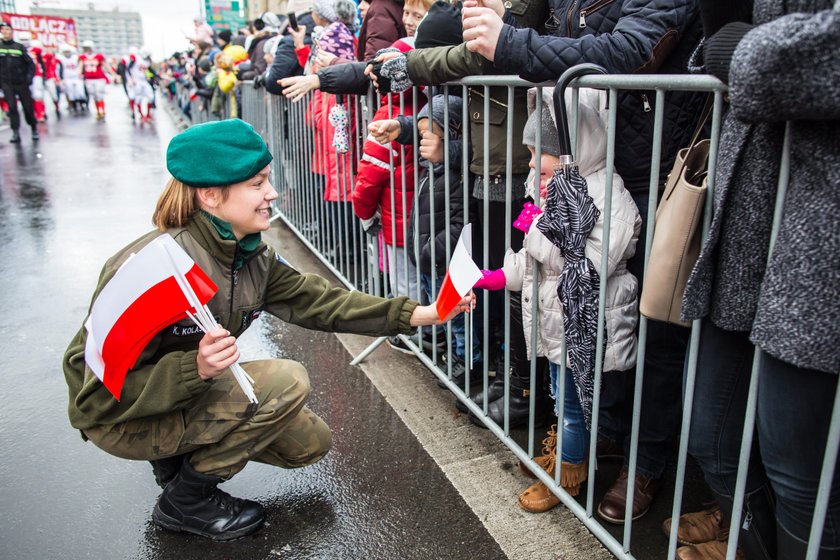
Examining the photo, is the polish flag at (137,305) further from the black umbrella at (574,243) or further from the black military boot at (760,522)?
the black military boot at (760,522)

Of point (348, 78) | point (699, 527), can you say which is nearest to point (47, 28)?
point (348, 78)

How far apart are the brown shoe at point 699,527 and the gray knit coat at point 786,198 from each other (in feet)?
3.28

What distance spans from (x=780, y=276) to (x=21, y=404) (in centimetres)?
369

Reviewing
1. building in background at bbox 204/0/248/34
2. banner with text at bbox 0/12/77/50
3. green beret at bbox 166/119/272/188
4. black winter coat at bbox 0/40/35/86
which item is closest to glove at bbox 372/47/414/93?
green beret at bbox 166/119/272/188

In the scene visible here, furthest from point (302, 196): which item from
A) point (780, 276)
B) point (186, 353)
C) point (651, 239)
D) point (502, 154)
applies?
point (780, 276)

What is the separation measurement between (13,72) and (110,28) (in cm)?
19073

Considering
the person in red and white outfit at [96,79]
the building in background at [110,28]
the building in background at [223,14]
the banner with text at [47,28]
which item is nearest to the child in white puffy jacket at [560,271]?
the person in red and white outfit at [96,79]

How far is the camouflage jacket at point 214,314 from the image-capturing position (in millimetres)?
2545

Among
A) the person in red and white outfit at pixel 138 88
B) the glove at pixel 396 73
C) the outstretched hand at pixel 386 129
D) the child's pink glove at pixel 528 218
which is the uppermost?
the glove at pixel 396 73

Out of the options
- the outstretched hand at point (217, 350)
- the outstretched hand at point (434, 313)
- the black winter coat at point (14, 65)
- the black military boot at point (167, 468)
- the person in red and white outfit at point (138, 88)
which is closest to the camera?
the outstretched hand at point (217, 350)

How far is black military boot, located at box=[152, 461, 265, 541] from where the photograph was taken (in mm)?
2820

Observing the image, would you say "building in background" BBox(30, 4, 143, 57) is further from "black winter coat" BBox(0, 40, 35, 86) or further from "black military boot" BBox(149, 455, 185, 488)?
"black military boot" BBox(149, 455, 185, 488)

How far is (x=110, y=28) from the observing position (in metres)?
187

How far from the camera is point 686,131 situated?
2.54m
